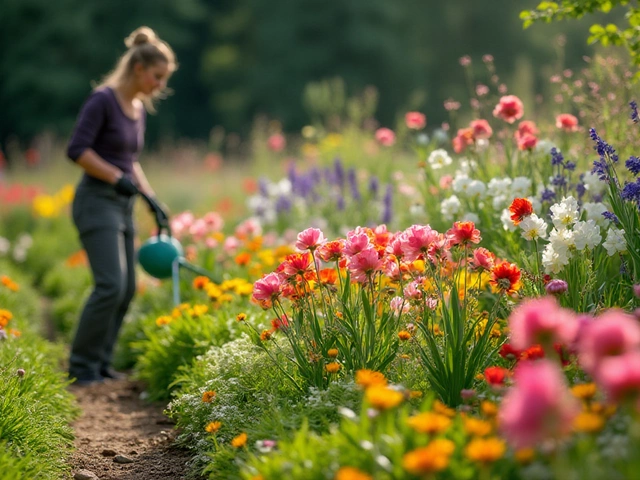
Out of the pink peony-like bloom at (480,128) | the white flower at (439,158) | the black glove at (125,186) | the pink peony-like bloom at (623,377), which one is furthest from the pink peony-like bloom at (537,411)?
the black glove at (125,186)

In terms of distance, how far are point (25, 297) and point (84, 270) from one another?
2.96 ft

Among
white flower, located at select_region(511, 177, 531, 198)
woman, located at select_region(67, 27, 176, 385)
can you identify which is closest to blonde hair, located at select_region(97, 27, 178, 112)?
woman, located at select_region(67, 27, 176, 385)

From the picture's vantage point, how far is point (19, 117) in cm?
2342

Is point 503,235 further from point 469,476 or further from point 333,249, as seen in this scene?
point 469,476

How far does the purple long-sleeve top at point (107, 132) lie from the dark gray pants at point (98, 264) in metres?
0.21

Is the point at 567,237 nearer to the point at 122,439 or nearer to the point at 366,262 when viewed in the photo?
the point at 366,262

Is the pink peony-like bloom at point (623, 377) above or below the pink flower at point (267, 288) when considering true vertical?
below

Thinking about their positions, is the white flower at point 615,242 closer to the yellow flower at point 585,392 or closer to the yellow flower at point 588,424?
the yellow flower at point 585,392

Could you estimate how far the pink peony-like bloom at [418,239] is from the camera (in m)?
2.64

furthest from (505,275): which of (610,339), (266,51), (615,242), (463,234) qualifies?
(266,51)

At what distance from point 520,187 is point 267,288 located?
5.28 ft

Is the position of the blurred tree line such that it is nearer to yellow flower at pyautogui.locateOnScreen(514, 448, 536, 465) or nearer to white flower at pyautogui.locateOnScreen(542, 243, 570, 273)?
white flower at pyautogui.locateOnScreen(542, 243, 570, 273)

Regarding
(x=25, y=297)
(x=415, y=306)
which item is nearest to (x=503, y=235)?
(x=415, y=306)

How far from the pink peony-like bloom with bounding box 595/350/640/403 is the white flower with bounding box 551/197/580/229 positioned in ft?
4.73
